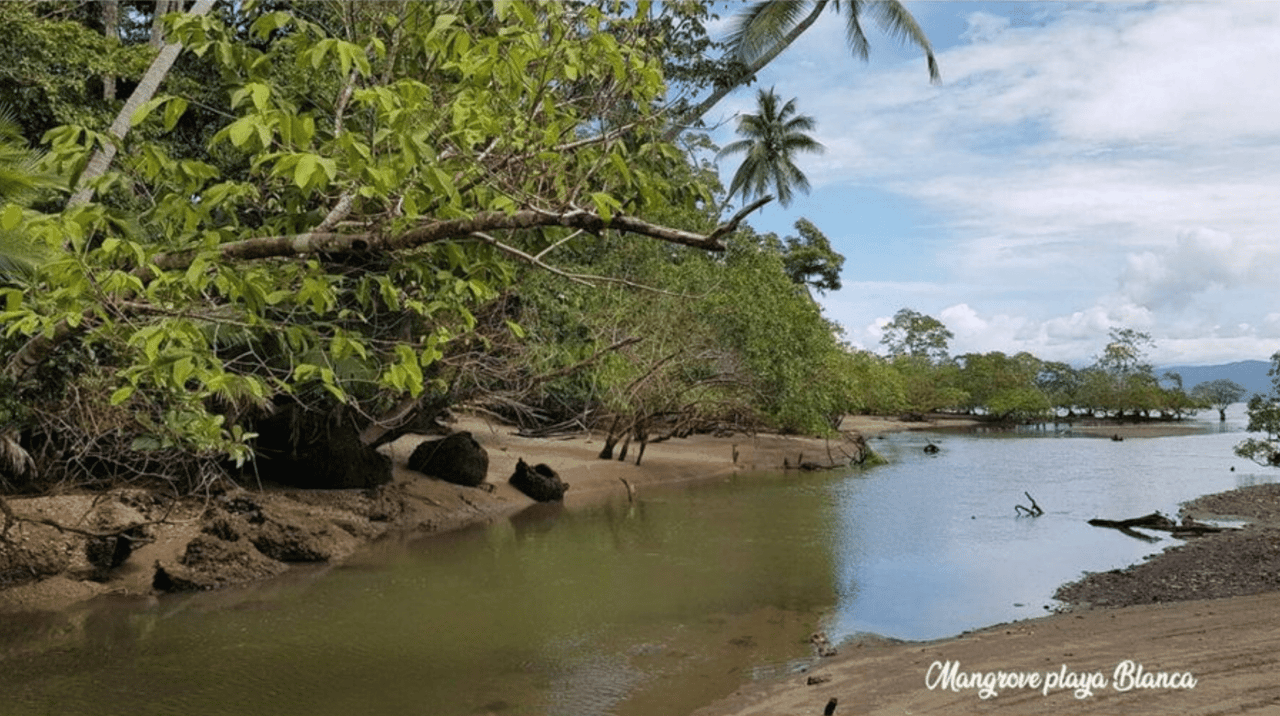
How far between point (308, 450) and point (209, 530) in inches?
137

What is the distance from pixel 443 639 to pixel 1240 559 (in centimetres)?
1014

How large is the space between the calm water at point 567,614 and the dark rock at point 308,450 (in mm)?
2274

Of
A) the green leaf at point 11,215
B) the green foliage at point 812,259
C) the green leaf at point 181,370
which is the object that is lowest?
the green leaf at point 181,370

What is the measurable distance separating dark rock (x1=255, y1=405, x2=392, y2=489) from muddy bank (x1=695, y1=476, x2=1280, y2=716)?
10.5 meters

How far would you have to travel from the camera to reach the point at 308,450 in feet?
53.2

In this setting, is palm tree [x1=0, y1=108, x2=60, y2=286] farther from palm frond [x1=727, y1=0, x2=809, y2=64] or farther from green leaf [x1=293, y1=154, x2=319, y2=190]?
palm frond [x1=727, y1=0, x2=809, y2=64]

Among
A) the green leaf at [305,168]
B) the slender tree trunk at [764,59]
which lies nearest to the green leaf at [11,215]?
the green leaf at [305,168]

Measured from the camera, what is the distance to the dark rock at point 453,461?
1895 cm

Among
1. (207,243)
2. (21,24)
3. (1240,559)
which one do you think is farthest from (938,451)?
(207,243)

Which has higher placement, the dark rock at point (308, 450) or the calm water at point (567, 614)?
the dark rock at point (308, 450)

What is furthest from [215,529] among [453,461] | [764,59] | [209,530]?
[764,59]

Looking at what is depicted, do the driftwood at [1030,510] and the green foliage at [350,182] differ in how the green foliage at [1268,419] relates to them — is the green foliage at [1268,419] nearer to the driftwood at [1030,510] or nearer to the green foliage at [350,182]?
the driftwood at [1030,510]

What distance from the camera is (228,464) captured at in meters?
16.3

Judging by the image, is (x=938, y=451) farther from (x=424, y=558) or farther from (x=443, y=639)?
(x=443, y=639)
